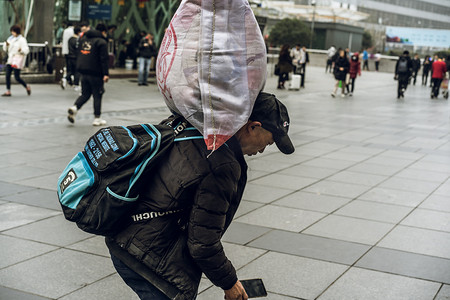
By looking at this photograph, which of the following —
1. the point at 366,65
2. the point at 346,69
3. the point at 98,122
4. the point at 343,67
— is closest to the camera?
the point at 98,122

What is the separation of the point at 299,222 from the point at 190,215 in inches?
152

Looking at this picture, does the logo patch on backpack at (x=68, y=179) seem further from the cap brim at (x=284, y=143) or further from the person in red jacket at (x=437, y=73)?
the person in red jacket at (x=437, y=73)

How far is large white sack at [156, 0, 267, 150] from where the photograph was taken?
229 centimetres

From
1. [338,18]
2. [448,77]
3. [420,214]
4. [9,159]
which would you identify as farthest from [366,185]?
[338,18]

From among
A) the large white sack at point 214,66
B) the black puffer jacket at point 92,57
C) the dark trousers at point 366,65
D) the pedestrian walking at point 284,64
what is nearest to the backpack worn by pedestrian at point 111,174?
the large white sack at point 214,66

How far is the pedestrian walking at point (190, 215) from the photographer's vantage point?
2.31m

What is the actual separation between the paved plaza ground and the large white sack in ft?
6.93

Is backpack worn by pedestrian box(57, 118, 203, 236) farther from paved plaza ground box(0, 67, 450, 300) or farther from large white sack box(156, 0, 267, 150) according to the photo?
paved plaza ground box(0, 67, 450, 300)

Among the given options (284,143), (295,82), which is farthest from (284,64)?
(284,143)

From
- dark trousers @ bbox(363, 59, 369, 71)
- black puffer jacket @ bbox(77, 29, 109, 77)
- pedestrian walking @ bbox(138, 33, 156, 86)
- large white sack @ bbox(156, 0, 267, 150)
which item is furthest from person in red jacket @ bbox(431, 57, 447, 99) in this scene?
large white sack @ bbox(156, 0, 267, 150)

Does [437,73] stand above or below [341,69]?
above

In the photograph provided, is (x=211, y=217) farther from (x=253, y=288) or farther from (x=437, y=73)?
(x=437, y=73)

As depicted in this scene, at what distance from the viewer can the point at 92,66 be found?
36.5 ft

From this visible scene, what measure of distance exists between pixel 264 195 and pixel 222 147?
189 inches
